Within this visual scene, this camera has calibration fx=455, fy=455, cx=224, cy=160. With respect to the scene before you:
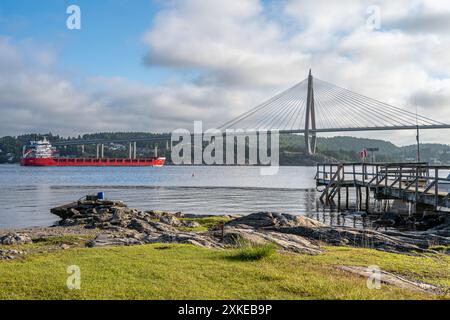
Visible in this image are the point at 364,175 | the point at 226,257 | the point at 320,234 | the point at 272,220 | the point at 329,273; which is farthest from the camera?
the point at 364,175

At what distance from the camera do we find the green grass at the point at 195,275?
19.2 ft

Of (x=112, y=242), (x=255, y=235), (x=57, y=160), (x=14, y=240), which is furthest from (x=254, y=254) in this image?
(x=57, y=160)

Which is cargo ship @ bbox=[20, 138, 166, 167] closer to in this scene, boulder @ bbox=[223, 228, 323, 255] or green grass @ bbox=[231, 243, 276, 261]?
boulder @ bbox=[223, 228, 323, 255]

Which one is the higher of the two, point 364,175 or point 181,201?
point 364,175

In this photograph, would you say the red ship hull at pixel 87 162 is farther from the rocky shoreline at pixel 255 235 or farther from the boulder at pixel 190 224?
the boulder at pixel 190 224

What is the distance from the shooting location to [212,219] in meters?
20.6

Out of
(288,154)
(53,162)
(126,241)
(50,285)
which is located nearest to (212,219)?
(126,241)

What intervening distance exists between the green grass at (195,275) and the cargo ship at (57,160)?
136 metres

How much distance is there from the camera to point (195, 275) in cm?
683

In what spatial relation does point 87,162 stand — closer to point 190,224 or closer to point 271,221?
point 190,224

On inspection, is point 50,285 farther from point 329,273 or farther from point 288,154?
point 288,154

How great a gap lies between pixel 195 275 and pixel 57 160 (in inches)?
5700
